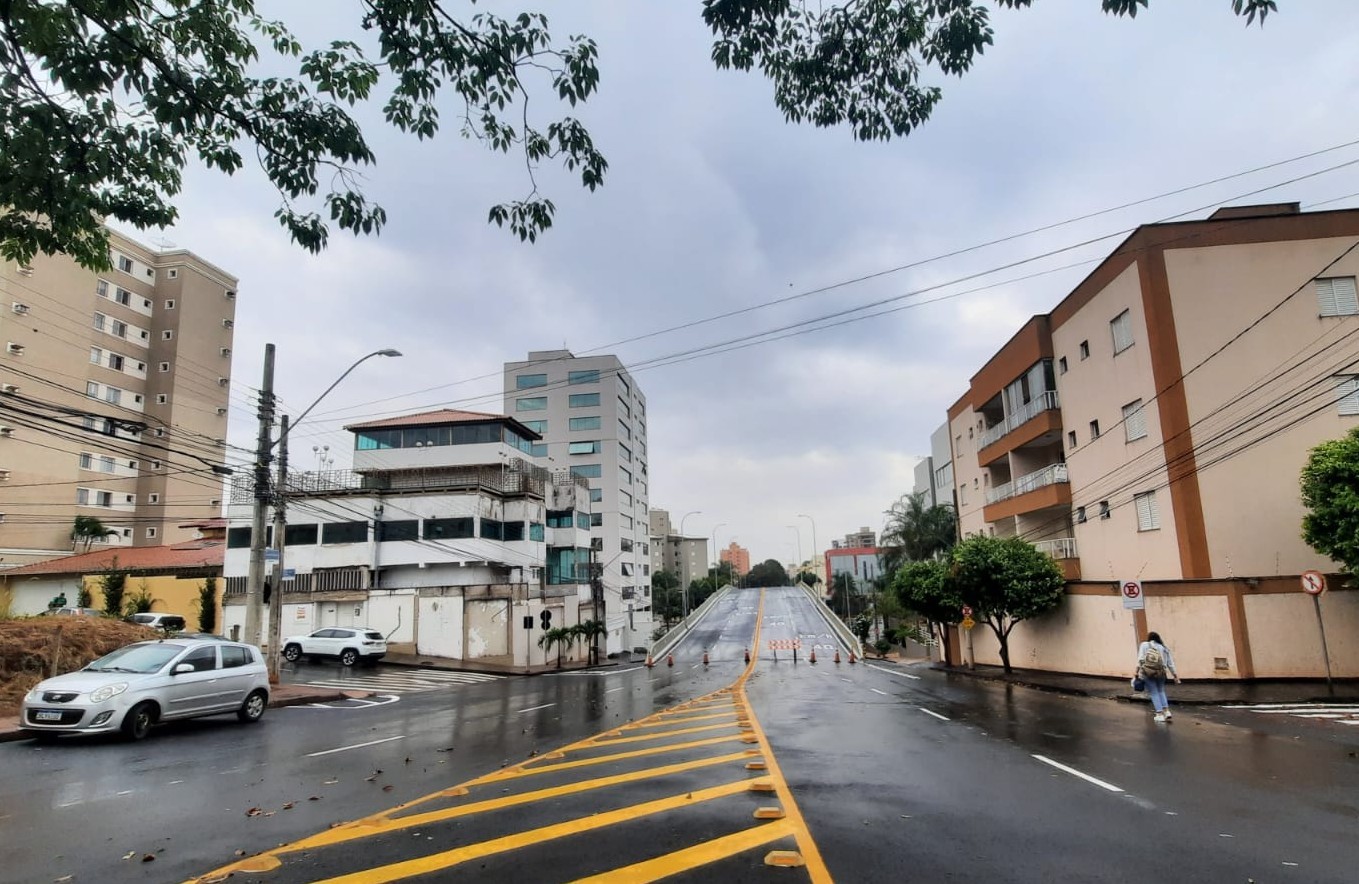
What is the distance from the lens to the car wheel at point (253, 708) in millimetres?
14078

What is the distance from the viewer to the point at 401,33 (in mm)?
5117

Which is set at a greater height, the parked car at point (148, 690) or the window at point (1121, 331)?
the window at point (1121, 331)

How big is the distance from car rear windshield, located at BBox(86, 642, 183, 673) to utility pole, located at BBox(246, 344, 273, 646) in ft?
23.2

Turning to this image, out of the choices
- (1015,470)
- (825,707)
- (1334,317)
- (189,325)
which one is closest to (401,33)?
(825,707)

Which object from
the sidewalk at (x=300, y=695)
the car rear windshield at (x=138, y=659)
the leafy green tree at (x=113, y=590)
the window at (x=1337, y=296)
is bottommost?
the sidewalk at (x=300, y=695)

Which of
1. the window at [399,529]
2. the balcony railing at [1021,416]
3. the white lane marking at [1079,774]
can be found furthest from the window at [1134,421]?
the window at [399,529]

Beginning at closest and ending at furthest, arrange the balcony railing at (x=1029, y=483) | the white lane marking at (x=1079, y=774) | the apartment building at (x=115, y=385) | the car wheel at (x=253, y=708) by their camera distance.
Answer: the white lane marking at (x=1079, y=774) < the car wheel at (x=253, y=708) < the balcony railing at (x=1029, y=483) < the apartment building at (x=115, y=385)

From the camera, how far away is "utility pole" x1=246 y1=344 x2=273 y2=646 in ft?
65.2

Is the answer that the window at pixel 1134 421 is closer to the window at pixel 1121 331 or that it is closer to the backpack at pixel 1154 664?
the window at pixel 1121 331

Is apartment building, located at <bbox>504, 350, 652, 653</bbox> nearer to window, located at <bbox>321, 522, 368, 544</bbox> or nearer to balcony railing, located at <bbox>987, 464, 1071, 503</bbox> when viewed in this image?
window, located at <bbox>321, 522, 368, 544</bbox>

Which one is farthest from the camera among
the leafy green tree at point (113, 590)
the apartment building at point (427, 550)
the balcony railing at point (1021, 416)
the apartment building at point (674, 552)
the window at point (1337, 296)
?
the apartment building at point (674, 552)

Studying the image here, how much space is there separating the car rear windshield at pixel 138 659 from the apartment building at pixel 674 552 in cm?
10022

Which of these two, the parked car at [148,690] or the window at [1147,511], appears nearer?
the parked car at [148,690]

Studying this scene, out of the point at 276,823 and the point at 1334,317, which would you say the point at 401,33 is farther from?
the point at 1334,317
